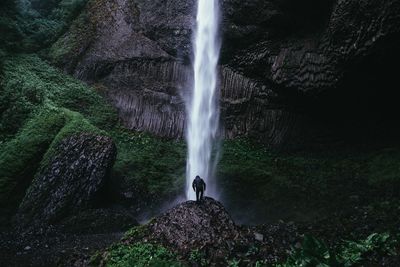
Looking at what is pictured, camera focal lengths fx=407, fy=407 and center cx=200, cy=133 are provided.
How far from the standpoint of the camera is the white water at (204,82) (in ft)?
57.3

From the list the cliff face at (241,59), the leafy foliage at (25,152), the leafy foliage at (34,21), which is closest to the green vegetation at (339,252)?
the cliff face at (241,59)

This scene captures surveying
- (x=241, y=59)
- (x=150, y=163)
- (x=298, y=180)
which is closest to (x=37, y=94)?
(x=150, y=163)

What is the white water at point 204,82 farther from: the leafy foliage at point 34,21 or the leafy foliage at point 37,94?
the leafy foliage at point 34,21

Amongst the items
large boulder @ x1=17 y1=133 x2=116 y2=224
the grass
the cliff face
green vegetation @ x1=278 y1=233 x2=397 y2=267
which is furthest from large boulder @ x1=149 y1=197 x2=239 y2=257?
the cliff face

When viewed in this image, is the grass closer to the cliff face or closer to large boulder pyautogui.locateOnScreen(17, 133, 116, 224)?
the cliff face

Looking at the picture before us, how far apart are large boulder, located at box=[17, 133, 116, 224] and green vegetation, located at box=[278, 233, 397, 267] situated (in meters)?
6.78

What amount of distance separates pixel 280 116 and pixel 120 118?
703cm

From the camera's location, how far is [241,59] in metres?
17.6

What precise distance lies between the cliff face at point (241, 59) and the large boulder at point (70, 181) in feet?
15.1

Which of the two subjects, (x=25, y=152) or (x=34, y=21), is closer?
(x=25, y=152)

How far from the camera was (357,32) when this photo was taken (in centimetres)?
1288

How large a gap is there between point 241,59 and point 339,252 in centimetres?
1053

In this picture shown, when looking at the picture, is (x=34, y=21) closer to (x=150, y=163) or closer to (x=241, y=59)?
(x=150, y=163)

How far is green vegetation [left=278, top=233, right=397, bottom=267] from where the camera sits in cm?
809
